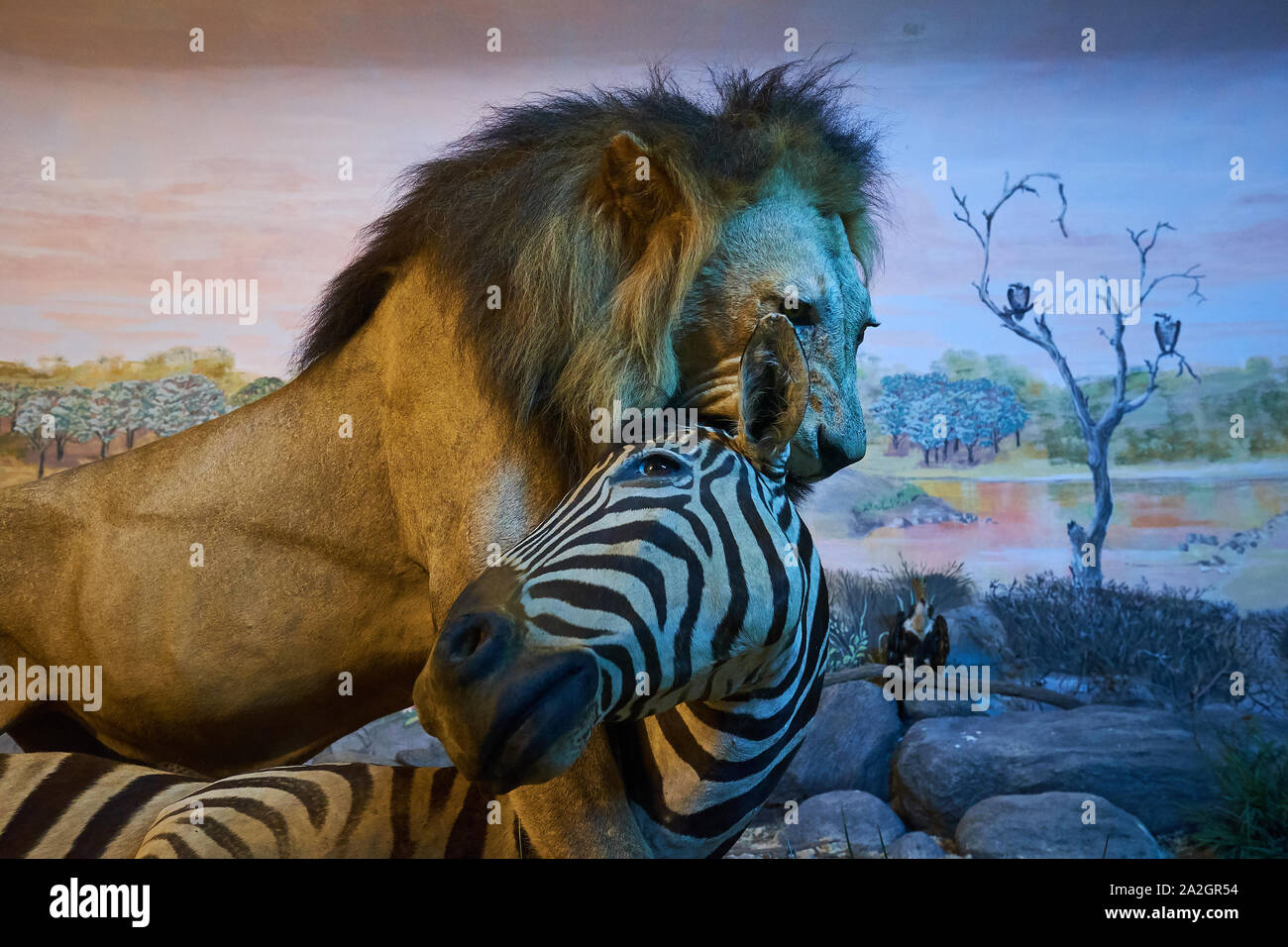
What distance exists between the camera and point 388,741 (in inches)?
162

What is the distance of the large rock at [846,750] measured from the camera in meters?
3.62

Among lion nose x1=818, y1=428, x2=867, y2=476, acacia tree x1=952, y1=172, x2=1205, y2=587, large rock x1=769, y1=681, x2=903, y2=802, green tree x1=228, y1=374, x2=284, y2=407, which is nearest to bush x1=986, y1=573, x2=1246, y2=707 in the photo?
acacia tree x1=952, y1=172, x2=1205, y2=587

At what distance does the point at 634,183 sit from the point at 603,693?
1025 mm

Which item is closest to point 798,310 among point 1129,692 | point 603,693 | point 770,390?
point 770,390

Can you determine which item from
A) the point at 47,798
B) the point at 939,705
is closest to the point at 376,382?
the point at 47,798

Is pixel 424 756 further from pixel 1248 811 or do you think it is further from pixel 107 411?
pixel 1248 811

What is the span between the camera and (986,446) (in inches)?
174

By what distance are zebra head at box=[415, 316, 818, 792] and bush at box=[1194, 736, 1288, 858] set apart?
274cm

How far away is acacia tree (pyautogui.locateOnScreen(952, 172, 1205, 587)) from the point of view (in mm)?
3896

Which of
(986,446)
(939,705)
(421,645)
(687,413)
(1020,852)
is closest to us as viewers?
(687,413)

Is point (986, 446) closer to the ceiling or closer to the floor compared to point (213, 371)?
closer to the floor

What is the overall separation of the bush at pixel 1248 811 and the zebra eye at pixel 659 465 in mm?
2924

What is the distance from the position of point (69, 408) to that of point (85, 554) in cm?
163

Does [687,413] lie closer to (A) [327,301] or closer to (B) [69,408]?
(A) [327,301]
